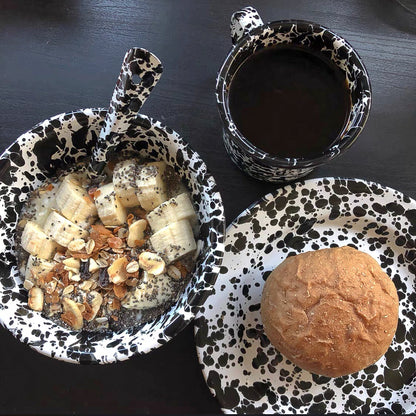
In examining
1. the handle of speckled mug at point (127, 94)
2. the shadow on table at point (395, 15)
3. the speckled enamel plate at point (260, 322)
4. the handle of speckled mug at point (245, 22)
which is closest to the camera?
the handle of speckled mug at point (127, 94)

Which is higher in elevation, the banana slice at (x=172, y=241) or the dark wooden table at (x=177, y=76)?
the dark wooden table at (x=177, y=76)

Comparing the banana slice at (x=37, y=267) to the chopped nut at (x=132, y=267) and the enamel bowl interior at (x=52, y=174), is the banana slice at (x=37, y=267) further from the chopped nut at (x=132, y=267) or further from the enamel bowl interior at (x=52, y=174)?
the chopped nut at (x=132, y=267)

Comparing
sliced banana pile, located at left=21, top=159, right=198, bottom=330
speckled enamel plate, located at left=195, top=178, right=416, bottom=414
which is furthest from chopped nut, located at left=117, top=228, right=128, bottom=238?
speckled enamel plate, located at left=195, top=178, right=416, bottom=414

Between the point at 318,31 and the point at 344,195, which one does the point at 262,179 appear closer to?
the point at 344,195

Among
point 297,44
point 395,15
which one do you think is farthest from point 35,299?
point 395,15

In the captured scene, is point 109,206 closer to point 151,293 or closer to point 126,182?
point 126,182

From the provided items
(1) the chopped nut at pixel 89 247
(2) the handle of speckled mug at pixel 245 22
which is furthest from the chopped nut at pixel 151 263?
(2) the handle of speckled mug at pixel 245 22

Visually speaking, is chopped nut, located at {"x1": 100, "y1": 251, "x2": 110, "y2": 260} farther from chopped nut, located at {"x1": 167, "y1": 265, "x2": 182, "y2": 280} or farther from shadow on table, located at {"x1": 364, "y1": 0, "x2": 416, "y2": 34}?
shadow on table, located at {"x1": 364, "y1": 0, "x2": 416, "y2": 34}
